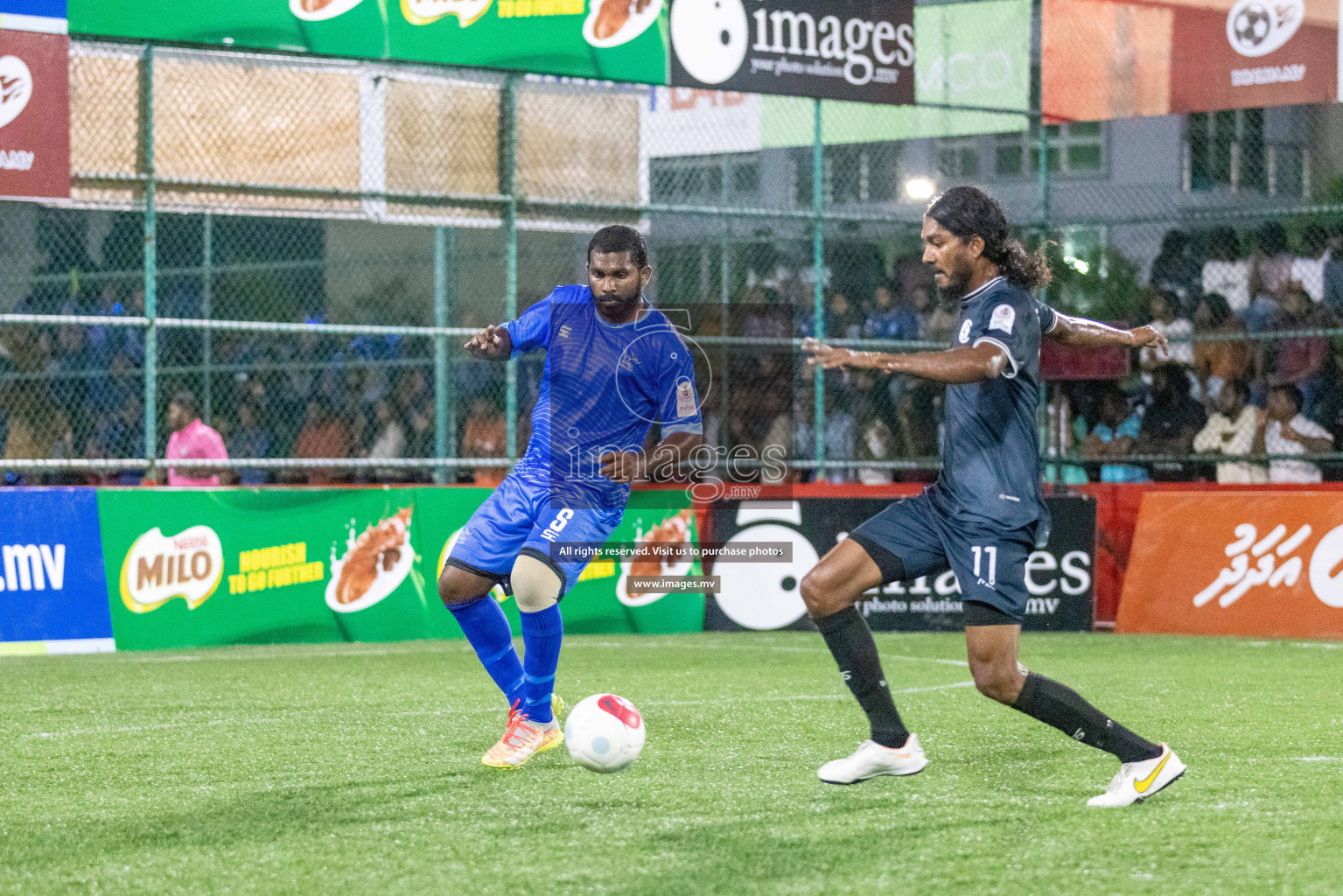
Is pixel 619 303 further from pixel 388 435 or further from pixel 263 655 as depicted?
pixel 388 435

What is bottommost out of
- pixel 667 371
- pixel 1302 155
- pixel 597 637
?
pixel 597 637

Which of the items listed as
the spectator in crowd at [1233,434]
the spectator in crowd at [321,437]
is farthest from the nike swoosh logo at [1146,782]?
the spectator in crowd at [321,437]

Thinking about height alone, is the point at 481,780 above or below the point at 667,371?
below

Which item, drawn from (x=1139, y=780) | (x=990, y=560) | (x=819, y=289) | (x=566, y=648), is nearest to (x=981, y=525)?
(x=990, y=560)

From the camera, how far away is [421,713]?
8336 millimetres

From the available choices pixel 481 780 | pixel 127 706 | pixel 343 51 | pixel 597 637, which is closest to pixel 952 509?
pixel 481 780

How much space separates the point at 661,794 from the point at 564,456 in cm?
158

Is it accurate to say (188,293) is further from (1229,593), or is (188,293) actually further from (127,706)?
(1229,593)

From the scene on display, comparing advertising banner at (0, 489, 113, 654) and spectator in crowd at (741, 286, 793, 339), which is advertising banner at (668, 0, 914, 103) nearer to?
spectator in crowd at (741, 286, 793, 339)

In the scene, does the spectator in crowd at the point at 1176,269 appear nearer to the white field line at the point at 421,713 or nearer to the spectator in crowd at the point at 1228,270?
the spectator in crowd at the point at 1228,270

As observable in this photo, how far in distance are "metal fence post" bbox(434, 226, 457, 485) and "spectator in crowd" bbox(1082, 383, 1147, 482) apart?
5.42 m

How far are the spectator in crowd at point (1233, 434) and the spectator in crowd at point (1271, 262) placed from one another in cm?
91

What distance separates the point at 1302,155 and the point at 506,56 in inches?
320

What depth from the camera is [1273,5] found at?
15.6 m
